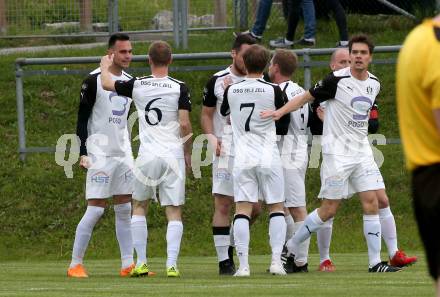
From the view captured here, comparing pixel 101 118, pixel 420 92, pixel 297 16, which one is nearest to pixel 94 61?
pixel 297 16

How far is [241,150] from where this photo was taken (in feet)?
35.6

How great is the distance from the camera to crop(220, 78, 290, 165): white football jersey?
10711 mm

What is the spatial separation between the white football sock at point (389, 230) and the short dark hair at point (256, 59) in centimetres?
191

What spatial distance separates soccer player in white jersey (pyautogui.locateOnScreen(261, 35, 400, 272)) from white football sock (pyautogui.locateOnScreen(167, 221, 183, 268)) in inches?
45.7

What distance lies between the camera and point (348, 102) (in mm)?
11086

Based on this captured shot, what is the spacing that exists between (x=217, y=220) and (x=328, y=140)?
130 cm

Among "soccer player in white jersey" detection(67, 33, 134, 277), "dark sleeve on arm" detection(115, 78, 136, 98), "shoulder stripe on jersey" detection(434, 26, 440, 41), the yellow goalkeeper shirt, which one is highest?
"shoulder stripe on jersey" detection(434, 26, 440, 41)

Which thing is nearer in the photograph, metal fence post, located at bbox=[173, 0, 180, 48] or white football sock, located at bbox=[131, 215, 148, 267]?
white football sock, located at bbox=[131, 215, 148, 267]


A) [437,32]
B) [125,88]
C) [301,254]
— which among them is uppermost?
[437,32]

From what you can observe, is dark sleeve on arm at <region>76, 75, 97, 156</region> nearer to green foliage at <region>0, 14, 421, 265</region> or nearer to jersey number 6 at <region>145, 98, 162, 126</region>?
jersey number 6 at <region>145, 98, 162, 126</region>

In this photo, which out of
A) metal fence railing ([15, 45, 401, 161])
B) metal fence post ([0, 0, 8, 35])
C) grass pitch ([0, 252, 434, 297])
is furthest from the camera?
metal fence post ([0, 0, 8, 35])

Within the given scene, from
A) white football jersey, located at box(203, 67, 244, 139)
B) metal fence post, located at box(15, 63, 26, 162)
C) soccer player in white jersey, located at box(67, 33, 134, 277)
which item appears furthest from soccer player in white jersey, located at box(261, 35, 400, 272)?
metal fence post, located at box(15, 63, 26, 162)

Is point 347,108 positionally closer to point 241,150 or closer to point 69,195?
point 241,150

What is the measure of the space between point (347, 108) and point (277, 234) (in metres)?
1.32
